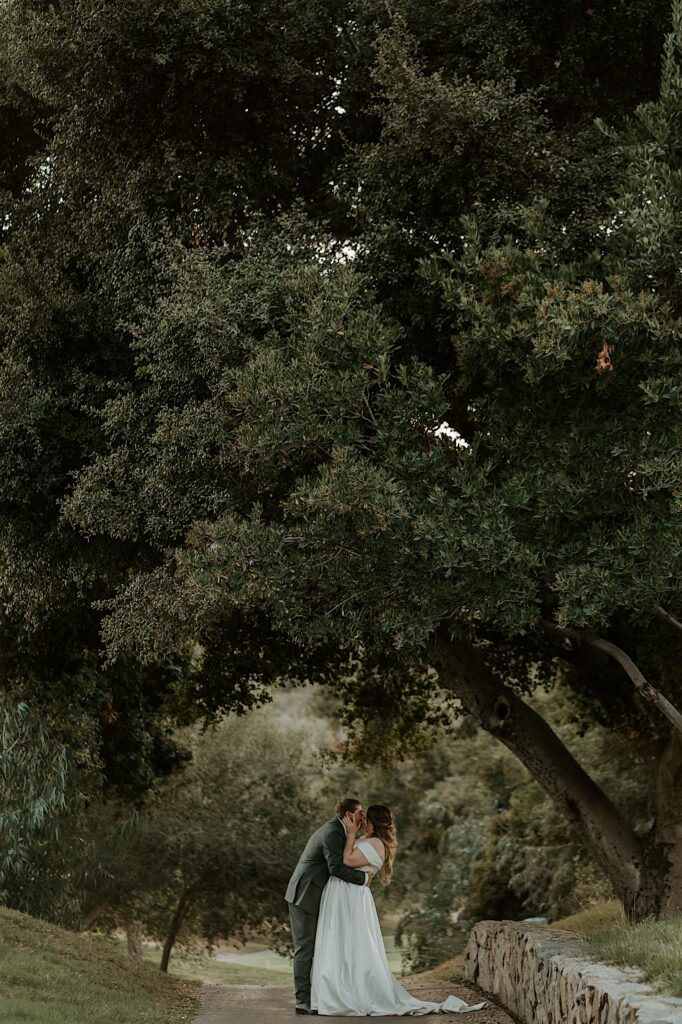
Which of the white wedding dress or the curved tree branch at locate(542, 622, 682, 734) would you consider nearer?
the white wedding dress

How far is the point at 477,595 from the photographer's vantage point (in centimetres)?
1015

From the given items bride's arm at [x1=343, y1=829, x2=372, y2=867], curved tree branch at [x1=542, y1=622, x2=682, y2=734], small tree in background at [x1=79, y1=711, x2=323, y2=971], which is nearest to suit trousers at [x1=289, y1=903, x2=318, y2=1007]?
bride's arm at [x1=343, y1=829, x2=372, y2=867]

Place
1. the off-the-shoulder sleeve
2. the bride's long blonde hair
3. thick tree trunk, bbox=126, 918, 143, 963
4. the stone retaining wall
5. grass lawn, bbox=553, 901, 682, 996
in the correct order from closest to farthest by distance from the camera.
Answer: the stone retaining wall < grass lawn, bbox=553, 901, 682, 996 < the off-the-shoulder sleeve < the bride's long blonde hair < thick tree trunk, bbox=126, 918, 143, 963

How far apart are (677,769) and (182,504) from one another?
6939 mm

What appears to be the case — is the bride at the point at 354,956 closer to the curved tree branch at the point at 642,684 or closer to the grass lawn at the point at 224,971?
the curved tree branch at the point at 642,684

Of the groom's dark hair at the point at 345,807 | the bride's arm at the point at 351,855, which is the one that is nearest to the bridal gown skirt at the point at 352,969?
the bride's arm at the point at 351,855

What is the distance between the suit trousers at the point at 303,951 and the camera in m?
11.0

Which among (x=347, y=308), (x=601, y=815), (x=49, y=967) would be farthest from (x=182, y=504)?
(x=601, y=815)

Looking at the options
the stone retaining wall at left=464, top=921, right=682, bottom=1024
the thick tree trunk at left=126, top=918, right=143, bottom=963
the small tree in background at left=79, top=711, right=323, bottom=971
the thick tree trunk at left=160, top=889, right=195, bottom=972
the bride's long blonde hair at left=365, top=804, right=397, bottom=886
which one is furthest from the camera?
the thick tree trunk at left=126, top=918, right=143, bottom=963

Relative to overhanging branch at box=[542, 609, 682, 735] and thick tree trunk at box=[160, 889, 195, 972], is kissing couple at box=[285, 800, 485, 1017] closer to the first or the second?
overhanging branch at box=[542, 609, 682, 735]

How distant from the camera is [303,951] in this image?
36.2ft

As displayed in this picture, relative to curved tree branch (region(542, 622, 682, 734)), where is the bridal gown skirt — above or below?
below

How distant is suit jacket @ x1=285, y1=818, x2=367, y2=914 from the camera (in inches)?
428

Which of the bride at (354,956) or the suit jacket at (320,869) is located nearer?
the bride at (354,956)
